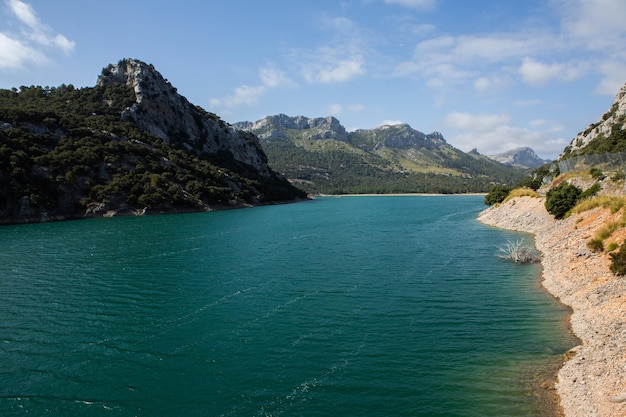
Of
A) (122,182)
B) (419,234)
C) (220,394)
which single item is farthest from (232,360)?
(122,182)

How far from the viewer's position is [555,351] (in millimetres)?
20688

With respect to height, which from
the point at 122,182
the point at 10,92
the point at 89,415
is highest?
the point at 10,92

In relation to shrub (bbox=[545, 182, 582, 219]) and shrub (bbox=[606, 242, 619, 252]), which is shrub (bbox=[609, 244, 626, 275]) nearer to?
shrub (bbox=[606, 242, 619, 252])

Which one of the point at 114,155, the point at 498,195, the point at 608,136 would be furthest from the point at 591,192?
the point at 114,155

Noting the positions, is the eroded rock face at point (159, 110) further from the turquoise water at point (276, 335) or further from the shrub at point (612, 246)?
the shrub at point (612, 246)

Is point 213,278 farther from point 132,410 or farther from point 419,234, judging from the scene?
point 419,234

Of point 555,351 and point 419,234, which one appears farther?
point 419,234

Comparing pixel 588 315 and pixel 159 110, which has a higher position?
pixel 159 110

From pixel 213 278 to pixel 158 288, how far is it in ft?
17.4

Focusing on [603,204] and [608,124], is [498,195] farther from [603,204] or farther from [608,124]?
[603,204]

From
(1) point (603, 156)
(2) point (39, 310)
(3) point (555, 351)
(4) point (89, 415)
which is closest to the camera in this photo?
(4) point (89, 415)

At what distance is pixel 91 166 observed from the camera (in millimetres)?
120938

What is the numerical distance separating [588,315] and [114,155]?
134m

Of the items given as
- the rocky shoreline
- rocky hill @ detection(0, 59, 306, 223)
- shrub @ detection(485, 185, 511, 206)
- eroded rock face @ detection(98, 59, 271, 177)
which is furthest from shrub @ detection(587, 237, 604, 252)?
eroded rock face @ detection(98, 59, 271, 177)
